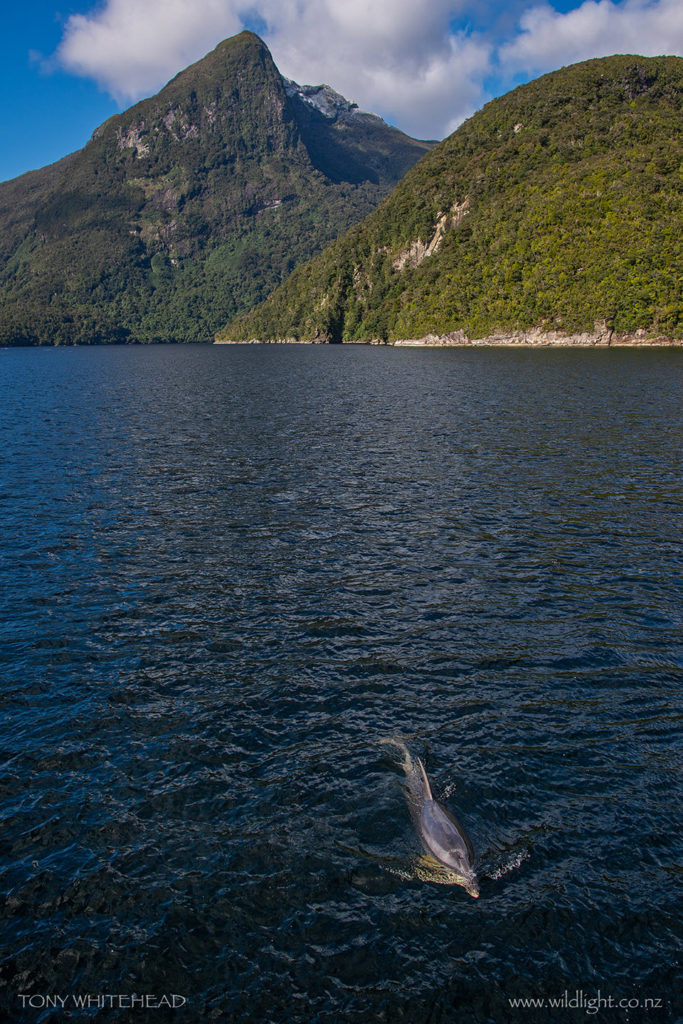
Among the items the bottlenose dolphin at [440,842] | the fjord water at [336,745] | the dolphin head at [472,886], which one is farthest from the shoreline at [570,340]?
the dolphin head at [472,886]

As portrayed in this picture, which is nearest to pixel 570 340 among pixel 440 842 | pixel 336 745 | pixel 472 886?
pixel 336 745

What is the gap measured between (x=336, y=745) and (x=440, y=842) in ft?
11.4

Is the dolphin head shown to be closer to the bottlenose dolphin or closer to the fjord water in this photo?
the bottlenose dolphin

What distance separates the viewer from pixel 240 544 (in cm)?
2700

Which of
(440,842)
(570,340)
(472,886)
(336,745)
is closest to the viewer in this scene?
(472,886)

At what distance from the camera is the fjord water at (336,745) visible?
9344mm

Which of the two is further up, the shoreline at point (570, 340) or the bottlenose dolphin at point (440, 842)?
the shoreline at point (570, 340)

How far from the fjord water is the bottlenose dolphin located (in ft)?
0.87

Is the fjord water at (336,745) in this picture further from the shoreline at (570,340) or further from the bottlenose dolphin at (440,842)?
the shoreline at (570,340)

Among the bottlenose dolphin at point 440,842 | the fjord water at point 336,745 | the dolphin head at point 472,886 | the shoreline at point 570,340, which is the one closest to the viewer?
the fjord water at point 336,745

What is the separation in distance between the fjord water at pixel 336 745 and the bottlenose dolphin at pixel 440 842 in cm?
27

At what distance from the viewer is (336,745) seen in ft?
46.3

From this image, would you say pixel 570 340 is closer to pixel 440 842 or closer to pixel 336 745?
pixel 336 745

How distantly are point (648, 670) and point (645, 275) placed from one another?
165 m
